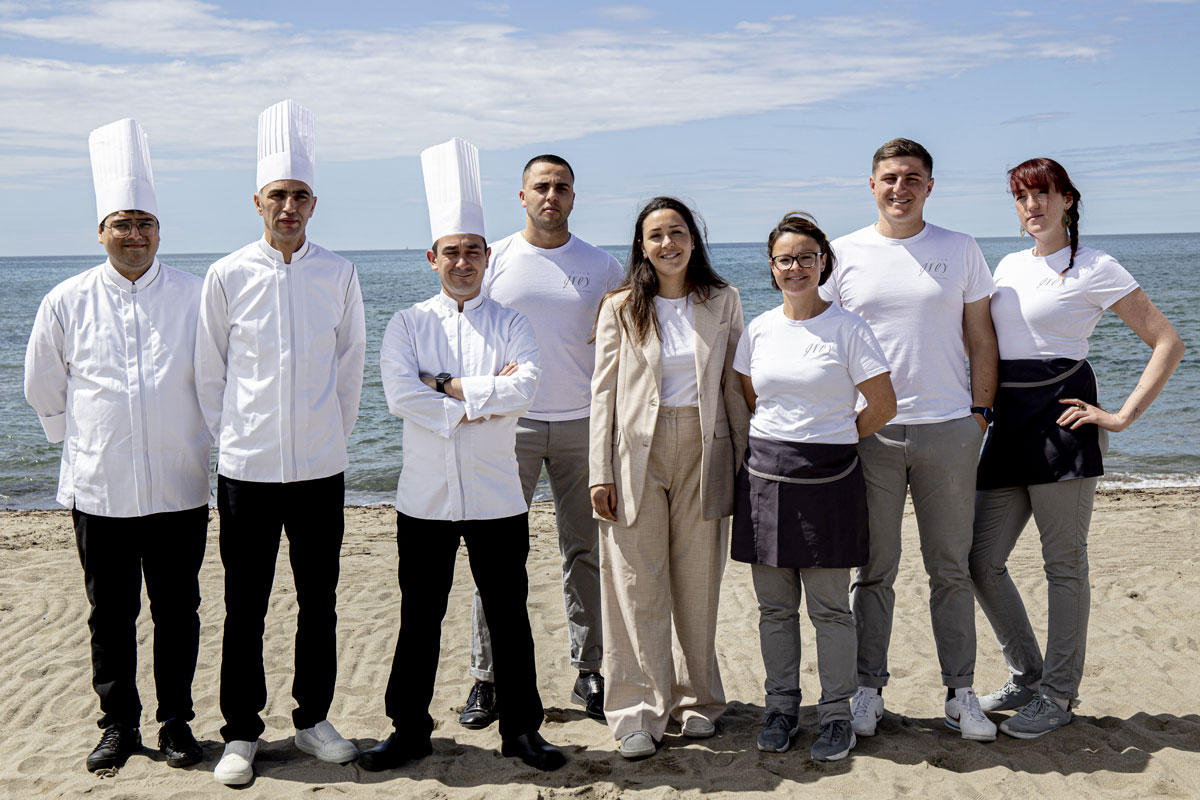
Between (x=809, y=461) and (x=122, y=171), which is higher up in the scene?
(x=122, y=171)

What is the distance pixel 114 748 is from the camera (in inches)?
160

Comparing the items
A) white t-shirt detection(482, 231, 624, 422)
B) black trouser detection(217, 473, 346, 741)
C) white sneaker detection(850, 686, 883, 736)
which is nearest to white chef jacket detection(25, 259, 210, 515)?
black trouser detection(217, 473, 346, 741)

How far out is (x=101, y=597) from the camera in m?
4.02

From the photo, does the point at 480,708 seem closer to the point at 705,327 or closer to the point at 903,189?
the point at 705,327

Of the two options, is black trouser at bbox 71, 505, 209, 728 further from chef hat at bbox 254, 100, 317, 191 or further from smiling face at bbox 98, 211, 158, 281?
chef hat at bbox 254, 100, 317, 191

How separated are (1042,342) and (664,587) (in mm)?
1950

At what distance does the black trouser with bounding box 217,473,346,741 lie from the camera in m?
3.94

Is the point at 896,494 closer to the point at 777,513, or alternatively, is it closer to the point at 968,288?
the point at 777,513

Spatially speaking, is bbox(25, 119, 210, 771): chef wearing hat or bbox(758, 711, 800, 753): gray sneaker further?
bbox(758, 711, 800, 753): gray sneaker

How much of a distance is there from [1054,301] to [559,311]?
2.18 metres

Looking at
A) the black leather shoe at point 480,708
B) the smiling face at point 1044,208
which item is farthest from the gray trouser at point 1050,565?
the black leather shoe at point 480,708

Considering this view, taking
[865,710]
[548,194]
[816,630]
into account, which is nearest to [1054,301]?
[816,630]

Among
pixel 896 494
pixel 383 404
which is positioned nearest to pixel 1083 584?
pixel 896 494

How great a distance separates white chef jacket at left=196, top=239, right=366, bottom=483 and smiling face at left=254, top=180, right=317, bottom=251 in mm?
56
